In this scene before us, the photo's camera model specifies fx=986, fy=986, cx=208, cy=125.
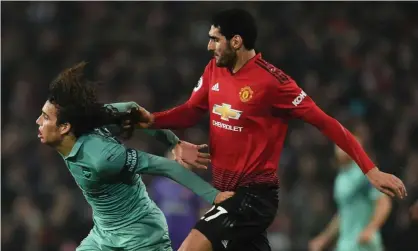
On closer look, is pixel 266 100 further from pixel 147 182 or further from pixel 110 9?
pixel 110 9

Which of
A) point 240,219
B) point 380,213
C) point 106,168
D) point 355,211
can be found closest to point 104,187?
point 106,168

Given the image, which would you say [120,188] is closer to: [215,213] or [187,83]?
[215,213]

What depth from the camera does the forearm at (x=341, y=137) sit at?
588 cm

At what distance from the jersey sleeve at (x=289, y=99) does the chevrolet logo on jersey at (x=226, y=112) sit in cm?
24

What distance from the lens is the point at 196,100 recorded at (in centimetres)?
649

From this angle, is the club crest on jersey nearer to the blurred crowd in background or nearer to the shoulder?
the shoulder

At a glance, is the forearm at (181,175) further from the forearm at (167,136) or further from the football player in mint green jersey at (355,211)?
the football player in mint green jersey at (355,211)

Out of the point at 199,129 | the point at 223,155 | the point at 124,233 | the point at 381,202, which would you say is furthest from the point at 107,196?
the point at 199,129

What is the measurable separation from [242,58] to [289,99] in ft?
1.30

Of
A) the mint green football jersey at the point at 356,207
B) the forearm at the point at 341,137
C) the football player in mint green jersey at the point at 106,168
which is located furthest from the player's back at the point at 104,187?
the mint green football jersey at the point at 356,207

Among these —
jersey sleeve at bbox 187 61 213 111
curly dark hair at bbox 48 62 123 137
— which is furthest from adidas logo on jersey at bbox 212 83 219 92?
curly dark hair at bbox 48 62 123 137

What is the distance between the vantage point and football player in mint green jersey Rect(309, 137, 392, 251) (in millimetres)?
8422

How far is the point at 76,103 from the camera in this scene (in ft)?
19.7

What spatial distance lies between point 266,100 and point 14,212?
627 centimetres
